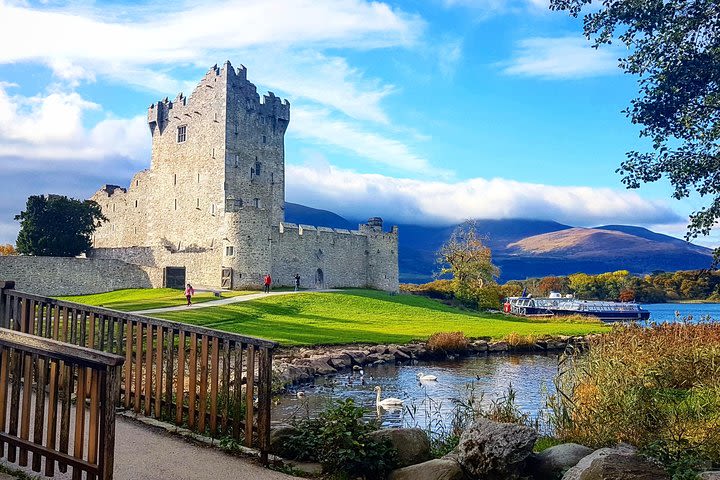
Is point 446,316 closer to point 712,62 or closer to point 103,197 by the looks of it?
point 712,62

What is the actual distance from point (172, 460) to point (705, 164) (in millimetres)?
14621

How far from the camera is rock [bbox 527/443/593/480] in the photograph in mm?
8492

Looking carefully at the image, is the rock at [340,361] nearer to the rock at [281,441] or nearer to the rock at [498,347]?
the rock at [498,347]

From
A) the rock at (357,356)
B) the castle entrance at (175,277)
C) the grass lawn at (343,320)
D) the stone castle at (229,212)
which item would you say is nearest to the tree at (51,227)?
the stone castle at (229,212)

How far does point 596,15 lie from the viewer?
61.8 feet

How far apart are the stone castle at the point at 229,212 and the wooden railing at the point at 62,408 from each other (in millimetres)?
43624

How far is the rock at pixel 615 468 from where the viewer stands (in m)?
7.40

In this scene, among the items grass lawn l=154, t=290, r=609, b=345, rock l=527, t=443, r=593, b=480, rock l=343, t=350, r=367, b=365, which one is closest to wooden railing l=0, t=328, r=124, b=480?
rock l=527, t=443, r=593, b=480

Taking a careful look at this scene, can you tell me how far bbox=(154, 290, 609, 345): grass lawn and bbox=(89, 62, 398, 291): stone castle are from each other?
25.3 ft

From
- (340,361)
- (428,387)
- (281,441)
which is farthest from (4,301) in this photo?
(340,361)

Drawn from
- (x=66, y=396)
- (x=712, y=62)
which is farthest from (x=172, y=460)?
(x=712, y=62)

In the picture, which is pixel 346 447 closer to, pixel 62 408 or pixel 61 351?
pixel 62 408

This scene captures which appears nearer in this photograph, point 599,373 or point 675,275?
point 599,373

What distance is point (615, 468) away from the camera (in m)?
7.44
